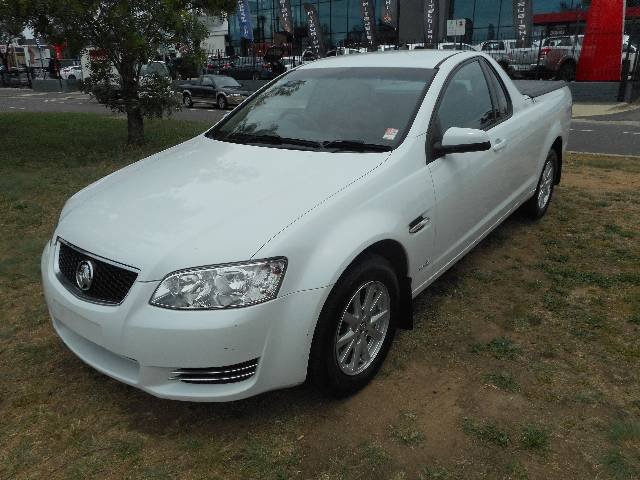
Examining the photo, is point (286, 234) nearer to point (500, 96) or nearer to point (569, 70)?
point (500, 96)

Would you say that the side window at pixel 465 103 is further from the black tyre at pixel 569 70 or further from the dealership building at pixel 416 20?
the black tyre at pixel 569 70

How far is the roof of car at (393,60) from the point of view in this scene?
12.1ft

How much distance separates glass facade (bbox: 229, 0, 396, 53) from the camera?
1468 inches

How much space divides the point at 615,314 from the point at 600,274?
670 mm

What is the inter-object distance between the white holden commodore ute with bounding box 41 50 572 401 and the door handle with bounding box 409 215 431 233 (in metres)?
0.03

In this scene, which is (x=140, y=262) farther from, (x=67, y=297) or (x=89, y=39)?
(x=89, y=39)

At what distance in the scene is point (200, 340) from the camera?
2.22 meters

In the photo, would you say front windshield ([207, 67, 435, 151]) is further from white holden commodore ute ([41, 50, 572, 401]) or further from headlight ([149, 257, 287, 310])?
headlight ([149, 257, 287, 310])

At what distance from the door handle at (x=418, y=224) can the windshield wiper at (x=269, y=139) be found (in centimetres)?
73

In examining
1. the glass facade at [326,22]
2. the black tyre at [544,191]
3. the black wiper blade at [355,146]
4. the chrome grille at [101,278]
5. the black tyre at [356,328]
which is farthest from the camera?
the glass facade at [326,22]

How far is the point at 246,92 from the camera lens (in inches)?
798

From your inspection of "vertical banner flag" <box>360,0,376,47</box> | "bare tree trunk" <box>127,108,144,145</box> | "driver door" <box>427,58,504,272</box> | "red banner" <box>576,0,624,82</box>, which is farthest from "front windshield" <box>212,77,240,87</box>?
"driver door" <box>427,58,504,272</box>

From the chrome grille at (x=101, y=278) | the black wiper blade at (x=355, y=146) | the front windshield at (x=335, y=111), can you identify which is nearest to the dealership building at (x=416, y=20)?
the front windshield at (x=335, y=111)

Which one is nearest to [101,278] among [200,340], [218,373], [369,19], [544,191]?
[200,340]
